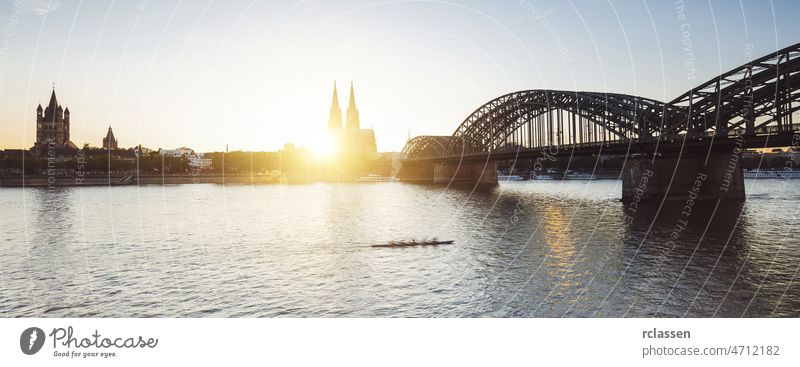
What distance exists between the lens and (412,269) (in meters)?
20.2

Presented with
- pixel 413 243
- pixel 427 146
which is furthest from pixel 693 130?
pixel 427 146

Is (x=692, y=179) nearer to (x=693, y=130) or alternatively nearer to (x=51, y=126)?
(x=693, y=130)

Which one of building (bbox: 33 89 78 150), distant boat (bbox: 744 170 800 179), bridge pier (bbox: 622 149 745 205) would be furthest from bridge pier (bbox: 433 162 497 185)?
building (bbox: 33 89 78 150)

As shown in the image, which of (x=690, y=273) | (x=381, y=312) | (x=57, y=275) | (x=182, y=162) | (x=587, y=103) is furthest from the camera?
(x=182, y=162)

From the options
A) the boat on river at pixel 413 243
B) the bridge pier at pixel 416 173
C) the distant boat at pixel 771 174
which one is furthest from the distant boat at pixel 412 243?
the bridge pier at pixel 416 173

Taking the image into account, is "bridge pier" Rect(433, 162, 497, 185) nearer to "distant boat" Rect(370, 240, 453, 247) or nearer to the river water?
the river water

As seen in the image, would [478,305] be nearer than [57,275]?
Yes

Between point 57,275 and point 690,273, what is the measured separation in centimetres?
2324

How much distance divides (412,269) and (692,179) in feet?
133
